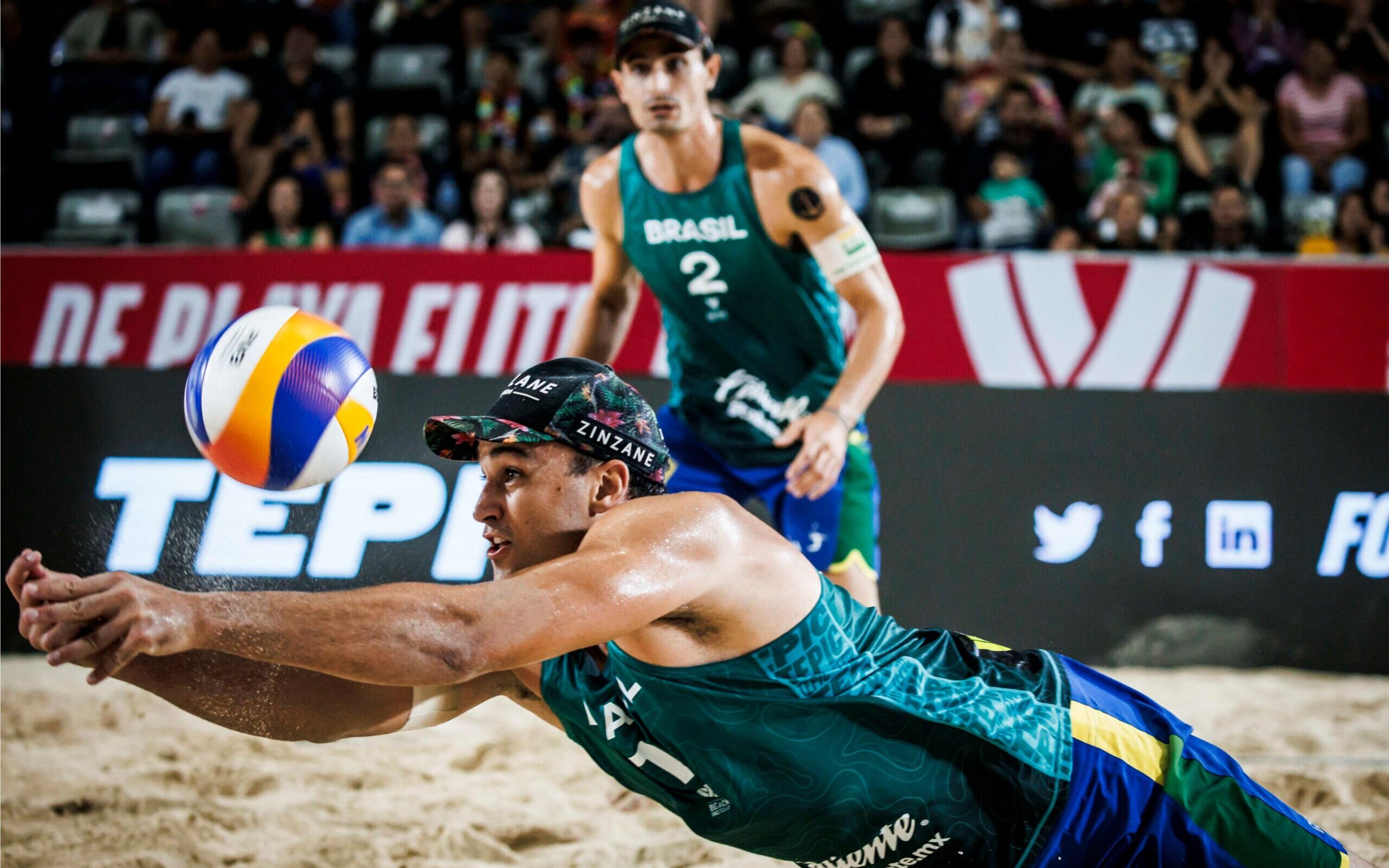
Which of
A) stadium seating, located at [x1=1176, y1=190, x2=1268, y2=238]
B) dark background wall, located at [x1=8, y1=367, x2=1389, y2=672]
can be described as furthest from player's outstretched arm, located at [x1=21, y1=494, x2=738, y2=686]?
stadium seating, located at [x1=1176, y1=190, x2=1268, y2=238]

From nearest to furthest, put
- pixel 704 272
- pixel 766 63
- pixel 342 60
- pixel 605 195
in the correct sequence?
pixel 704 272
pixel 605 195
pixel 766 63
pixel 342 60

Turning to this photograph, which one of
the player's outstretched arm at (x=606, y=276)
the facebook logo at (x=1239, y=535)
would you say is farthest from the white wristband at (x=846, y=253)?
the facebook logo at (x=1239, y=535)

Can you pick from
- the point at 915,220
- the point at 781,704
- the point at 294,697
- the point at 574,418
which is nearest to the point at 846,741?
the point at 781,704

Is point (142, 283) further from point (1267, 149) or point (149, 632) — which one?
point (1267, 149)

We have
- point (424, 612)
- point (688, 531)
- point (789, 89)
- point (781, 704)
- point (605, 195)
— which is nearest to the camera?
point (424, 612)

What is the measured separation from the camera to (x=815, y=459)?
3.03m

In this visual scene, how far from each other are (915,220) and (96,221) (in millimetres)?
5460

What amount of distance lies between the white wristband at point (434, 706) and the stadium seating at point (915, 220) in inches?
243

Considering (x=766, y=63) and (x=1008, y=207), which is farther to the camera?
(x=766, y=63)

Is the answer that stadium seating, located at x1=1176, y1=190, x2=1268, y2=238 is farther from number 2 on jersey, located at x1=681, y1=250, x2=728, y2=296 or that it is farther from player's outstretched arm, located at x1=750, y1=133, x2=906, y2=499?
number 2 on jersey, located at x1=681, y1=250, x2=728, y2=296

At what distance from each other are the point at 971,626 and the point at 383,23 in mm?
7296

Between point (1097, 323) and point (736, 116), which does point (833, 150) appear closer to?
point (736, 116)

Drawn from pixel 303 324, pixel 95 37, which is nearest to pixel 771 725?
pixel 303 324

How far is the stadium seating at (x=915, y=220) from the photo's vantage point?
824 cm
